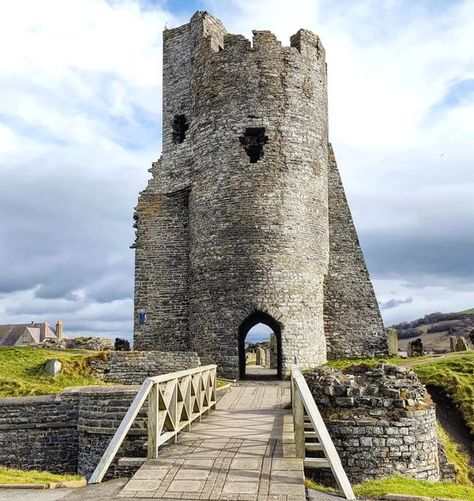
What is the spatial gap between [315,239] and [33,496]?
18.0 metres

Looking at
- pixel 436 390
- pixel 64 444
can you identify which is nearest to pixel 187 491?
pixel 64 444

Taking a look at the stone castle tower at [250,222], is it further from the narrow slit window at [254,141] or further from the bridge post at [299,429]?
the bridge post at [299,429]

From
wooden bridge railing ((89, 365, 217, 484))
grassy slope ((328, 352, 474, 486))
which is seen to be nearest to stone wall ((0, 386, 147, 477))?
wooden bridge railing ((89, 365, 217, 484))

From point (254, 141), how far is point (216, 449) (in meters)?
16.4

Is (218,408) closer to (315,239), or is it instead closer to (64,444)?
(64,444)

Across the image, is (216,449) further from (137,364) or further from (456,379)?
(456,379)

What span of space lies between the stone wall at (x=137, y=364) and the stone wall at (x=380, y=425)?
25.9 ft

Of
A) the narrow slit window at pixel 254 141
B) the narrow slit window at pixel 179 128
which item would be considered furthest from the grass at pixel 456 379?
the narrow slit window at pixel 179 128

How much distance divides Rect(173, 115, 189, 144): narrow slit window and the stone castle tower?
84 mm

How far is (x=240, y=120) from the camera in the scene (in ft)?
77.2

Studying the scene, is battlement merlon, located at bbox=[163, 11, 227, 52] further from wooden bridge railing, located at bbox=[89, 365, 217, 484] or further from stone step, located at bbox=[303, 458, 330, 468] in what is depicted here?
stone step, located at bbox=[303, 458, 330, 468]

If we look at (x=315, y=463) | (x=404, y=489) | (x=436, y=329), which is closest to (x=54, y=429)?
(x=315, y=463)

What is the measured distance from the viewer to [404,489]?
27.8 ft

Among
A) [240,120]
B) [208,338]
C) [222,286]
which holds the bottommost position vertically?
[208,338]
